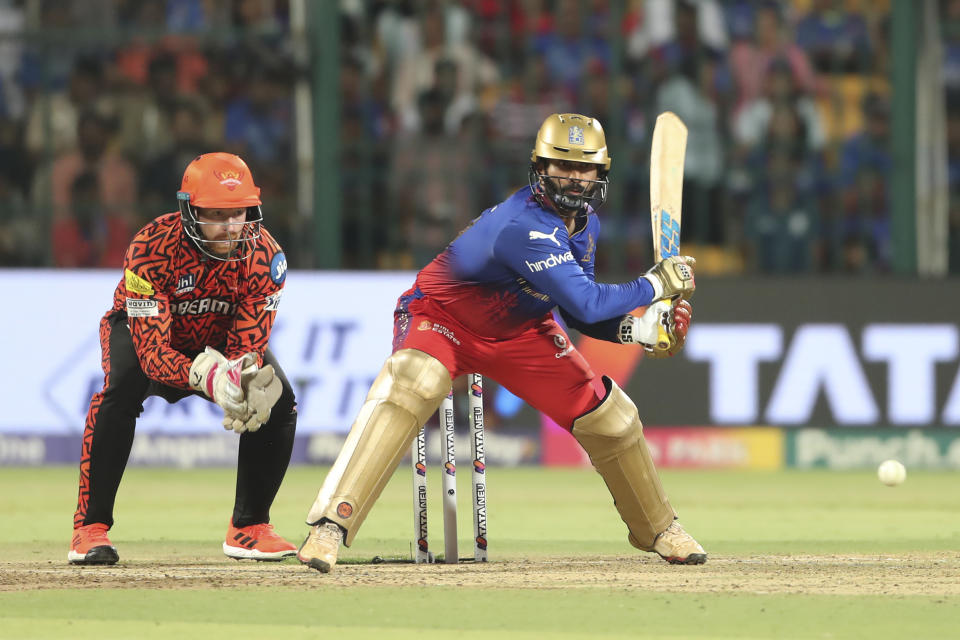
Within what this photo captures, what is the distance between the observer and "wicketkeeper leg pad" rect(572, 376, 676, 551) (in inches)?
289

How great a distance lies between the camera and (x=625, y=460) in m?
7.39

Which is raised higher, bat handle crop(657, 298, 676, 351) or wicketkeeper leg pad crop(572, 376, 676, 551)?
bat handle crop(657, 298, 676, 351)

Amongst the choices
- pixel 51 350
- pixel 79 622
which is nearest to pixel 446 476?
pixel 79 622

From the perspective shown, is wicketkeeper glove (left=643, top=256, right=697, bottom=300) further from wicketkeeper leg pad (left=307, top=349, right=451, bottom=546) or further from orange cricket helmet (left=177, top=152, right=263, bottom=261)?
orange cricket helmet (left=177, top=152, right=263, bottom=261)

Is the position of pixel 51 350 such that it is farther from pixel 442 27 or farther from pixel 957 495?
pixel 957 495

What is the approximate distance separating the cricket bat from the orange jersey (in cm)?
176

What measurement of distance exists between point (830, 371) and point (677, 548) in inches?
219

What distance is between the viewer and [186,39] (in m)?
14.1

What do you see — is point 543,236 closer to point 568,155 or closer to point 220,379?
point 568,155

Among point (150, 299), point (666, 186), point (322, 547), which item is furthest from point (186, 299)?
point (666, 186)

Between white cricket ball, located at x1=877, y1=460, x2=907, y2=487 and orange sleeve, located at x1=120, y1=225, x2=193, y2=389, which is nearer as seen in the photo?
orange sleeve, located at x1=120, y1=225, x2=193, y2=389

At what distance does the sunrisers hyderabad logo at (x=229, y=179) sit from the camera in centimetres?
726

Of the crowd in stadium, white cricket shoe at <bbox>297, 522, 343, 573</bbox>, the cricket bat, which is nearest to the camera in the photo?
white cricket shoe at <bbox>297, 522, 343, 573</bbox>

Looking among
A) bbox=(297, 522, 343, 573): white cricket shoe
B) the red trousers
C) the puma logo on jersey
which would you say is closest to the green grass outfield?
bbox=(297, 522, 343, 573): white cricket shoe
